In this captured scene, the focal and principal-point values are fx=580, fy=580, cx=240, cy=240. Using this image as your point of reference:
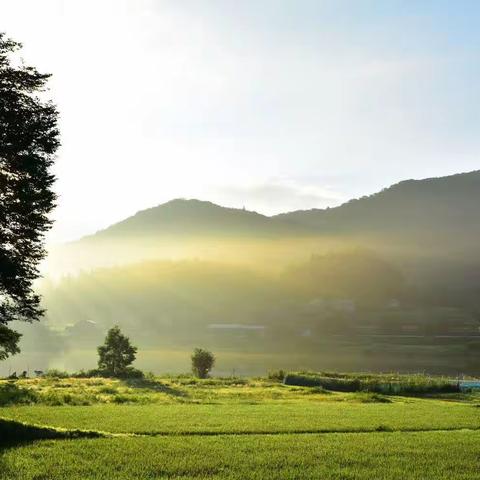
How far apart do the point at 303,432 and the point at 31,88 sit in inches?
715

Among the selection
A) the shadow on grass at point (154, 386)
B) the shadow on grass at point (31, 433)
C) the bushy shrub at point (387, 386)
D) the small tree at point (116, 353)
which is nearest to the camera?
the shadow on grass at point (31, 433)

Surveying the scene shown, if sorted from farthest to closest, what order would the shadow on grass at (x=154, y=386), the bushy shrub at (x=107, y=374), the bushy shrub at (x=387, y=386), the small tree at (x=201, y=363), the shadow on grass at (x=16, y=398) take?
the small tree at (x=201, y=363)
the bushy shrub at (x=107, y=374)
the bushy shrub at (x=387, y=386)
the shadow on grass at (x=154, y=386)
the shadow on grass at (x=16, y=398)

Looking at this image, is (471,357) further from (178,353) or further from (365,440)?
(365,440)

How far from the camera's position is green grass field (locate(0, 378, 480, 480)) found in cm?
1595

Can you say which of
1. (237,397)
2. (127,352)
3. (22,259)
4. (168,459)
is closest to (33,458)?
(168,459)

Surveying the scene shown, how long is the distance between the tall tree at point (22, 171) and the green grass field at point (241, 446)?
639 cm

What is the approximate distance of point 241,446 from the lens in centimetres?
1939

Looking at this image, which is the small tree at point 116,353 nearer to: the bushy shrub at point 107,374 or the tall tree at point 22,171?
the bushy shrub at point 107,374

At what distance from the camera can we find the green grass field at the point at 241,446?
16.0 meters

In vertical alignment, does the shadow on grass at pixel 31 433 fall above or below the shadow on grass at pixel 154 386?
above

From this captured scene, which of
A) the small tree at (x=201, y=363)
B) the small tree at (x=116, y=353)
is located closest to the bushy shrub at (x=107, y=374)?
the small tree at (x=116, y=353)

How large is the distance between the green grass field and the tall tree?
639 cm

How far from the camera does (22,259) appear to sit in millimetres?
24469

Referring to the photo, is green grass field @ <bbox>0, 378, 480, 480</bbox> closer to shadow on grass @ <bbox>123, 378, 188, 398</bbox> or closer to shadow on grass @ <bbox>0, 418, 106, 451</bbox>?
shadow on grass @ <bbox>0, 418, 106, 451</bbox>
